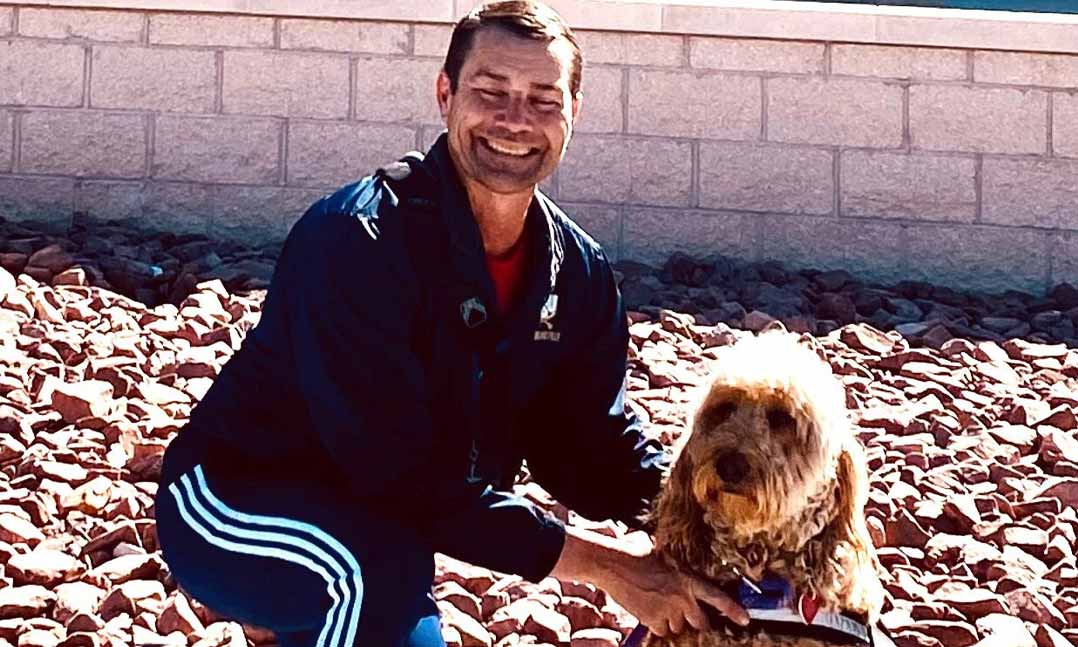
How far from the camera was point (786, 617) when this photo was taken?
3396mm

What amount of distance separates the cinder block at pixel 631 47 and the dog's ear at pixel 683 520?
5.30 m

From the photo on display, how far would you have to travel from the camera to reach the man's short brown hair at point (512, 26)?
3500mm

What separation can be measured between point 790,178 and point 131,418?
12.9 feet

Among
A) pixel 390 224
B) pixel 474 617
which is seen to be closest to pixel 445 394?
pixel 390 224

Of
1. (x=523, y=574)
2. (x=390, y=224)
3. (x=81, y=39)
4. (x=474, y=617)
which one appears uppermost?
(x=81, y=39)

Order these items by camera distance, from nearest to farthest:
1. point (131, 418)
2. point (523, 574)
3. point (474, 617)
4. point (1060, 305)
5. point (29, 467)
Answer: point (523, 574)
point (474, 617)
point (29, 467)
point (131, 418)
point (1060, 305)

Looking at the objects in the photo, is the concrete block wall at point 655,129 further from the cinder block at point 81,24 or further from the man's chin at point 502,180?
the man's chin at point 502,180

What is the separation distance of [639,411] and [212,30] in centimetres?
359

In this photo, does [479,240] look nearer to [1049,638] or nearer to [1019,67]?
[1049,638]

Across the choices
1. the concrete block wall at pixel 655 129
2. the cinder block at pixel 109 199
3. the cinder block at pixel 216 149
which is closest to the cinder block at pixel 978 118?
the concrete block wall at pixel 655 129

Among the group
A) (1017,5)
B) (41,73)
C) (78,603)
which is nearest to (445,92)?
(78,603)

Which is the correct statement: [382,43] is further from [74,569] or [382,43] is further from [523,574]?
[523,574]

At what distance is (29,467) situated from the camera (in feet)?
18.0

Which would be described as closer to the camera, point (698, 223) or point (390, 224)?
point (390, 224)
